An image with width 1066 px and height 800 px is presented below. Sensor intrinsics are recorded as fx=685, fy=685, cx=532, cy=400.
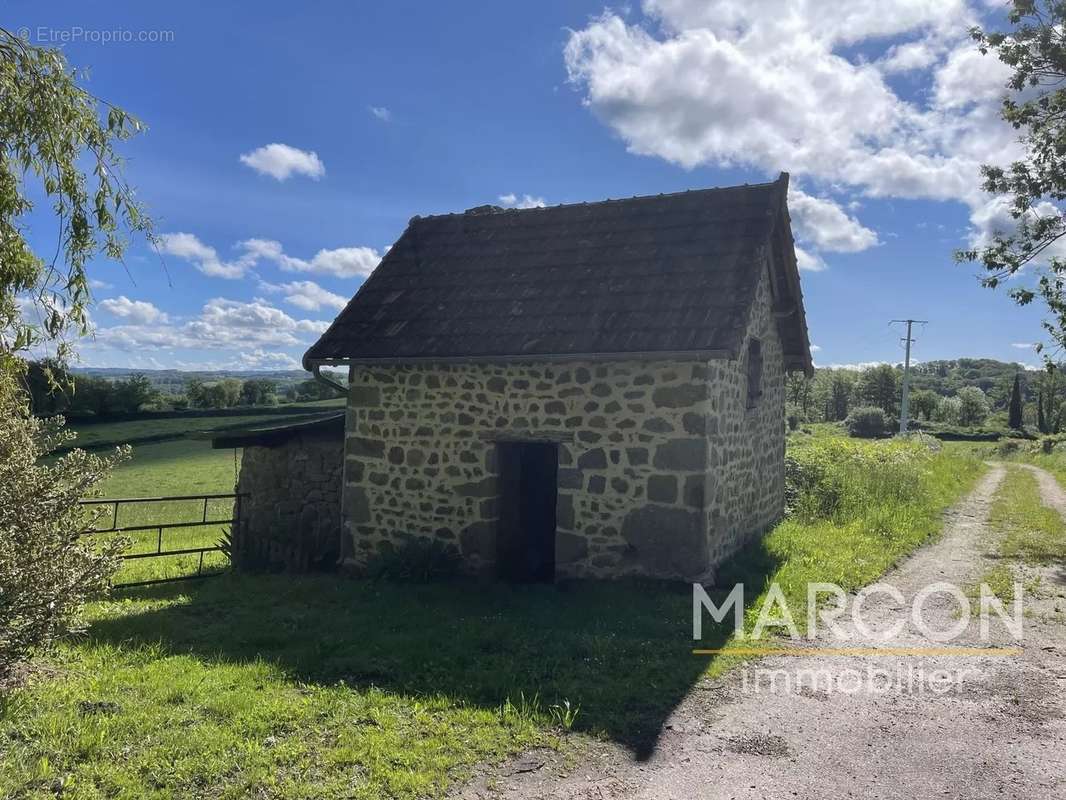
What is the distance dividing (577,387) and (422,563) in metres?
3.27

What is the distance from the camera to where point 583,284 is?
31.7 feet

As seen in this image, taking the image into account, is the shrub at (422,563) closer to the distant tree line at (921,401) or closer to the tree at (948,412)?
the distant tree line at (921,401)

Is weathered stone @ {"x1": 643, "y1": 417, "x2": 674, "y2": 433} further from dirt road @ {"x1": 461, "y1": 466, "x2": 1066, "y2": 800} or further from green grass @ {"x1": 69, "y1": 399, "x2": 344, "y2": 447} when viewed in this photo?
green grass @ {"x1": 69, "y1": 399, "x2": 344, "y2": 447}

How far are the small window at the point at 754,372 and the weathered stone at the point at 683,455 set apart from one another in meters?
2.36

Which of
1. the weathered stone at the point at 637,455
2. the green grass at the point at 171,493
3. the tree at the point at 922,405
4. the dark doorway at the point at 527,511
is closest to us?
the weathered stone at the point at 637,455

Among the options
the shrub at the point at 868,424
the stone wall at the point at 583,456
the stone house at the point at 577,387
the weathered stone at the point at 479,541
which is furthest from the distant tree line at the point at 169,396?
the shrub at the point at 868,424

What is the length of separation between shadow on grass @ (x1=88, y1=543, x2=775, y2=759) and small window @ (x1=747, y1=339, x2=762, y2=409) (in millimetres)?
2250

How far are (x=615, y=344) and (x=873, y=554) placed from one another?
17.1ft

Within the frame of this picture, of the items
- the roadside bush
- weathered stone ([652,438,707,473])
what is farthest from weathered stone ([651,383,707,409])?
the roadside bush

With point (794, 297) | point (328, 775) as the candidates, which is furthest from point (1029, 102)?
point (328, 775)

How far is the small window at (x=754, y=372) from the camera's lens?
1017cm

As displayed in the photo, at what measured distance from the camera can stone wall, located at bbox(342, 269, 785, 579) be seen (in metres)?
8.23

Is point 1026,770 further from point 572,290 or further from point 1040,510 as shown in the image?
point 1040,510

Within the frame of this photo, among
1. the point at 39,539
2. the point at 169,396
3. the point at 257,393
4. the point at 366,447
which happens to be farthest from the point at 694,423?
the point at 257,393
